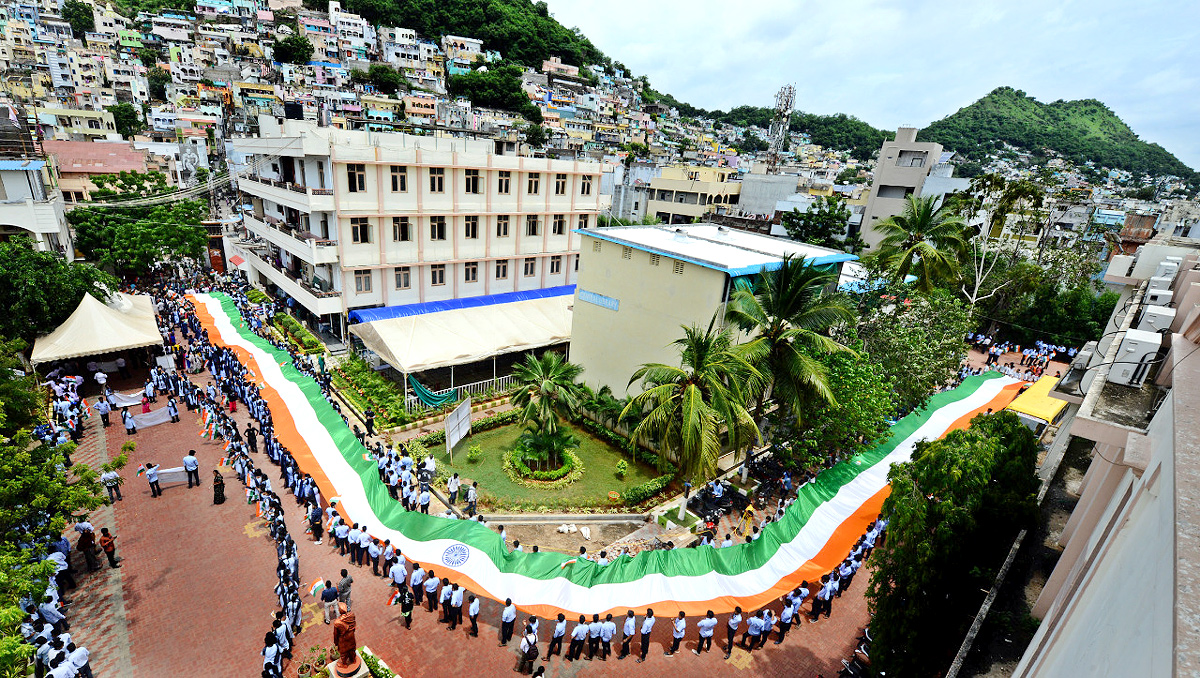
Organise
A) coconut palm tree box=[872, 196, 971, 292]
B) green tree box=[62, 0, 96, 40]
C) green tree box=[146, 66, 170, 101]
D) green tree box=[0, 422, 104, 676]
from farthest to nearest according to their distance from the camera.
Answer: green tree box=[62, 0, 96, 40], green tree box=[146, 66, 170, 101], coconut palm tree box=[872, 196, 971, 292], green tree box=[0, 422, 104, 676]

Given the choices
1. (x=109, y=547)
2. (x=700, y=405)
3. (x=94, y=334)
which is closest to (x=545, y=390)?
(x=700, y=405)

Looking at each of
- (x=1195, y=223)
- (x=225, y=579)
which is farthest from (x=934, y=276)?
(x=225, y=579)

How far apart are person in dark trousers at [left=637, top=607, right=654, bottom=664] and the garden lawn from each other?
5361mm

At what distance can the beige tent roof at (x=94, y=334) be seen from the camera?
815 inches

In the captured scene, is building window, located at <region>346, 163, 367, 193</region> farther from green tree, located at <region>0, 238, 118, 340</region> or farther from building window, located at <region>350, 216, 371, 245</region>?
green tree, located at <region>0, 238, 118, 340</region>

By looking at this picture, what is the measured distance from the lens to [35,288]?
2069 cm

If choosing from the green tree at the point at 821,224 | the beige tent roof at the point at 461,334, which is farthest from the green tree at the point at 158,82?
the green tree at the point at 821,224

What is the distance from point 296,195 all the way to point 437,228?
6.71m

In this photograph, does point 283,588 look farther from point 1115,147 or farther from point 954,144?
point 1115,147

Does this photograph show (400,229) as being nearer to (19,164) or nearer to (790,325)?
(19,164)

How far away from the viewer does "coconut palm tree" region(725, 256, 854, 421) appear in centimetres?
1569

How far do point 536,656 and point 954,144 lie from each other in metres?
190

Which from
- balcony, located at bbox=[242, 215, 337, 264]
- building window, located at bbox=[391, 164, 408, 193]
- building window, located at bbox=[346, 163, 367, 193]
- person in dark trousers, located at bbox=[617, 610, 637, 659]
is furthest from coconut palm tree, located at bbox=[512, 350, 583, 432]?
building window, located at bbox=[346, 163, 367, 193]

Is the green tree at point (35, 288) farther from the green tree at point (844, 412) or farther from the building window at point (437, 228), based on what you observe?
the green tree at point (844, 412)
